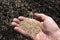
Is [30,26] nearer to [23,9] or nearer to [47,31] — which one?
[47,31]

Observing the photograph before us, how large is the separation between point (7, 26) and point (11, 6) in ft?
2.12

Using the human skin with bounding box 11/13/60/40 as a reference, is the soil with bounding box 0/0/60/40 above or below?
below

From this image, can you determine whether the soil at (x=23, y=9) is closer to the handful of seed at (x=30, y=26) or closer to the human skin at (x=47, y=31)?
the handful of seed at (x=30, y=26)

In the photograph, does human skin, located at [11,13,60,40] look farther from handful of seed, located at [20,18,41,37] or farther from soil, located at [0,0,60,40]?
soil, located at [0,0,60,40]

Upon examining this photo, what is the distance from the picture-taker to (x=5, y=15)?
4.87m

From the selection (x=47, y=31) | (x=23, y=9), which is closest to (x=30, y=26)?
(x=47, y=31)

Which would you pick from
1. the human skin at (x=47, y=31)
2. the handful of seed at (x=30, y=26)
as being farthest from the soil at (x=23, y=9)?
the human skin at (x=47, y=31)

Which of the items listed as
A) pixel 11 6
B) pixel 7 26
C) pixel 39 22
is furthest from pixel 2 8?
pixel 39 22

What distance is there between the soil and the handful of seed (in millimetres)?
1029

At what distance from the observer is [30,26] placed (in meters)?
3.52

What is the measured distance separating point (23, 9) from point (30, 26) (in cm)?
160

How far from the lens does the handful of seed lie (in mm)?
3410

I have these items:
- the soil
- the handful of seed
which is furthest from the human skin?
the soil

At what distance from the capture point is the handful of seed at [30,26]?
3.41 m
